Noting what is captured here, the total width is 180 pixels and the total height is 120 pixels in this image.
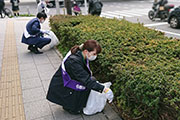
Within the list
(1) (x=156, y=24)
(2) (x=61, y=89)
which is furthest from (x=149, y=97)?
(1) (x=156, y=24)

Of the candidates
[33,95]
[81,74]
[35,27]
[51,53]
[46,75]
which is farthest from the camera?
[51,53]

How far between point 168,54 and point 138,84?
108cm

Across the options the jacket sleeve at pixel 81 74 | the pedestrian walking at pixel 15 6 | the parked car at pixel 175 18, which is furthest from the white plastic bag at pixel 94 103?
the pedestrian walking at pixel 15 6

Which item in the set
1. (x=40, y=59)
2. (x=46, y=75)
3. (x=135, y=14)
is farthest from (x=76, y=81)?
(x=135, y=14)

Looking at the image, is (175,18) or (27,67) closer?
(27,67)

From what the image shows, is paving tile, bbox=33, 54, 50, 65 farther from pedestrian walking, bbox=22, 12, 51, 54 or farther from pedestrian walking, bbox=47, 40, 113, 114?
pedestrian walking, bbox=47, 40, 113, 114

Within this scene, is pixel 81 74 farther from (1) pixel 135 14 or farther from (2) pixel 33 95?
(1) pixel 135 14

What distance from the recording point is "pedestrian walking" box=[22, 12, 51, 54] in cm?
569

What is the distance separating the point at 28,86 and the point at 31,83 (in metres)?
0.15

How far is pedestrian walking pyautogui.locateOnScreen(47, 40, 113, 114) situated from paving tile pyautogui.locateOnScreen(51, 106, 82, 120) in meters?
0.08

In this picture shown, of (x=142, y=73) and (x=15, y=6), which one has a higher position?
(x=15, y=6)

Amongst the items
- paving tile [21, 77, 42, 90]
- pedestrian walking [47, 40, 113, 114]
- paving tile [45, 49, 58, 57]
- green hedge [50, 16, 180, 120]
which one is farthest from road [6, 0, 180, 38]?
pedestrian walking [47, 40, 113, 114]

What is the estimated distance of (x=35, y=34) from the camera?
5.93 metres

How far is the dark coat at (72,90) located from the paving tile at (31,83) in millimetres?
1224
